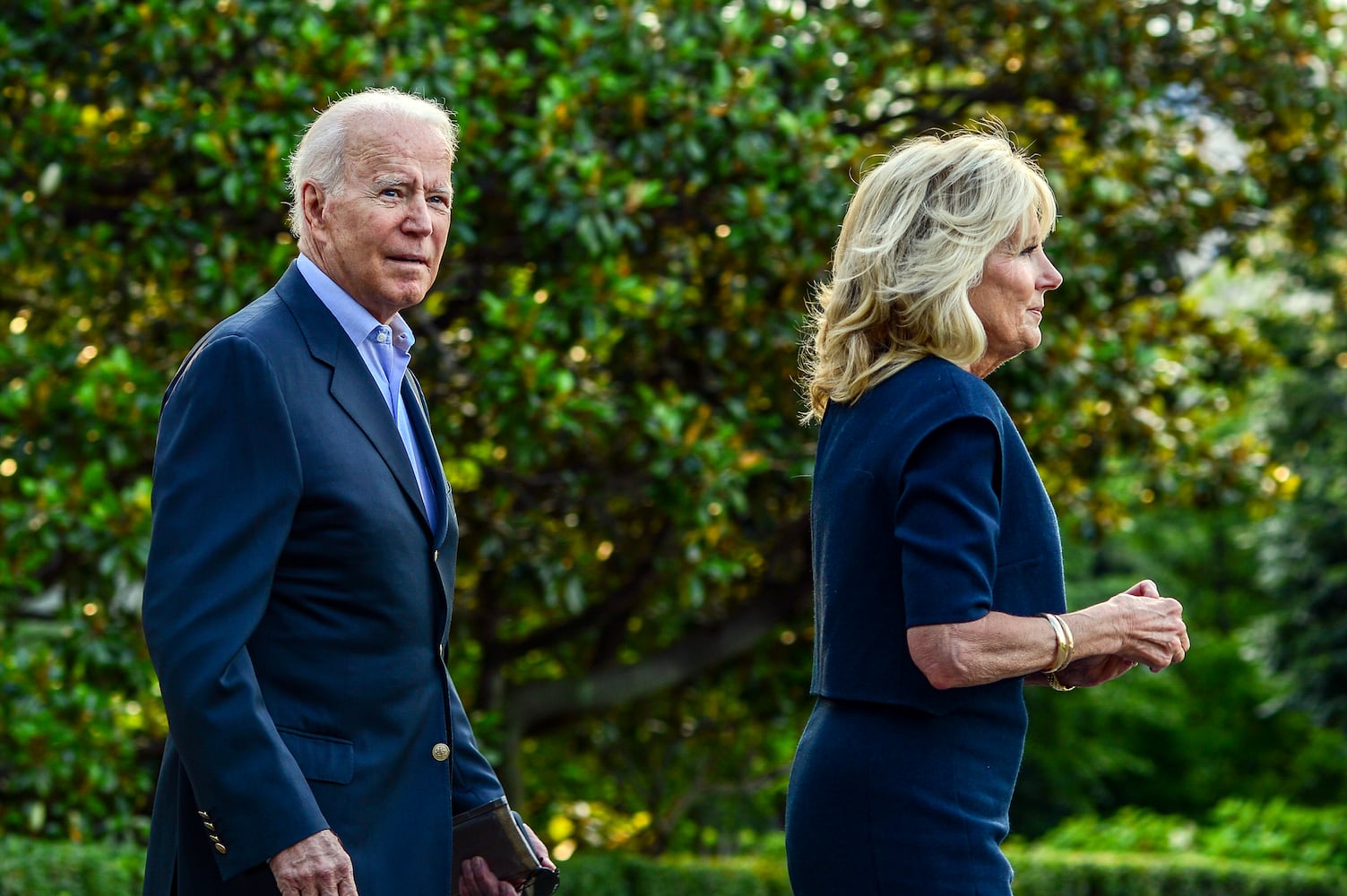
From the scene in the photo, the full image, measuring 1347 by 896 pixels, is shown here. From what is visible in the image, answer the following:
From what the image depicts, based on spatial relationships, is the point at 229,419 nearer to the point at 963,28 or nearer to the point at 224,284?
the point at 224,284

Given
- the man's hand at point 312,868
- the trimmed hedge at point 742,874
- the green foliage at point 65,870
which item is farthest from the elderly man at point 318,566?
the trimmed hedge at point 742,874

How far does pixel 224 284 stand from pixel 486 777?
3.83m

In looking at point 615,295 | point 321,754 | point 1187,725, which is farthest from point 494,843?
point 1187,725

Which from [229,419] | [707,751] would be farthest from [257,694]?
[707,751]

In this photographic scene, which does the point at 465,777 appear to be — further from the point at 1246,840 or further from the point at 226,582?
the point at 1246,840

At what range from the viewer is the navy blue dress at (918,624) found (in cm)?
234

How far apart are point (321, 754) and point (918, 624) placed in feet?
3.09

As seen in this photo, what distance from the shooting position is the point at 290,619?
2418 mm

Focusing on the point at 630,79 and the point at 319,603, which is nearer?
the point at 319,603

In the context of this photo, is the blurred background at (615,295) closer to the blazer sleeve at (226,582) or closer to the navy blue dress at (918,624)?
the blazer sleeve at (226,582)

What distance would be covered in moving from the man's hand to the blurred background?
3.58m

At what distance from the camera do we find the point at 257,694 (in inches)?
90.0

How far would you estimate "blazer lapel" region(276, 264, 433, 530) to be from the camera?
2.55m

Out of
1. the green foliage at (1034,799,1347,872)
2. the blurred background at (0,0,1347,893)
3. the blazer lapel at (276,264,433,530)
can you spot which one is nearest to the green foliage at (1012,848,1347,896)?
the green foliage at (1034,799,1347,872)
